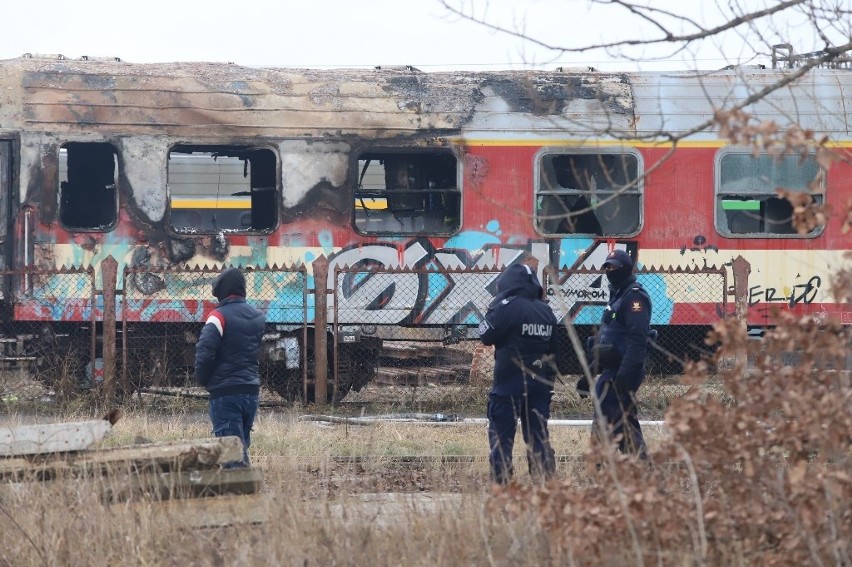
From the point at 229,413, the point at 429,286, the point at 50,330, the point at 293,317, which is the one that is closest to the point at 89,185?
the point at 50,330

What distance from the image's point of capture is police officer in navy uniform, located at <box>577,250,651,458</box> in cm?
827

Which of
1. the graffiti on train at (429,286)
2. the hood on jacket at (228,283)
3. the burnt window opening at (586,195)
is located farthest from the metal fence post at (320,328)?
the hood on jacket at (228,283)

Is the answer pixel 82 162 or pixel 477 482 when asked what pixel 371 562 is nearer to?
pixel 477 482

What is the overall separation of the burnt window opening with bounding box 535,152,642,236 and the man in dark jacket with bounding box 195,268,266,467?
573 cm

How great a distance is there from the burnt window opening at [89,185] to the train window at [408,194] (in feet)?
9.13

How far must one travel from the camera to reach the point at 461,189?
1341 centimetres

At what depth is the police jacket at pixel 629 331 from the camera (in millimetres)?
8273

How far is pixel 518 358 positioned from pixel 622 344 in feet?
2.91

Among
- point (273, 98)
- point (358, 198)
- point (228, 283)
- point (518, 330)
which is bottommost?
point (518, 330)

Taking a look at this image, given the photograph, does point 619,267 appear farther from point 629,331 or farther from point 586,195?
point 586,195

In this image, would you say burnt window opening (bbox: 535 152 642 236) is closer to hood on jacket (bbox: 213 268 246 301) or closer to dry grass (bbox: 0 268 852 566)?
hood on jacket (bbox: 213 268 246 301)

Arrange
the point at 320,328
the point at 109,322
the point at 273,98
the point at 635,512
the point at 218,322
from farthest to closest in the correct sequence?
the point at 273,98 < the point at 320,328 < the point at 109,322 < the point at 218,322 < the point at 635,512

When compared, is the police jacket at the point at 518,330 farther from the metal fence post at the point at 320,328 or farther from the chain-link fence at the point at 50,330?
the chain-link fence at the point at 50,330

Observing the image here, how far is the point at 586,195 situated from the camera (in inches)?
527
